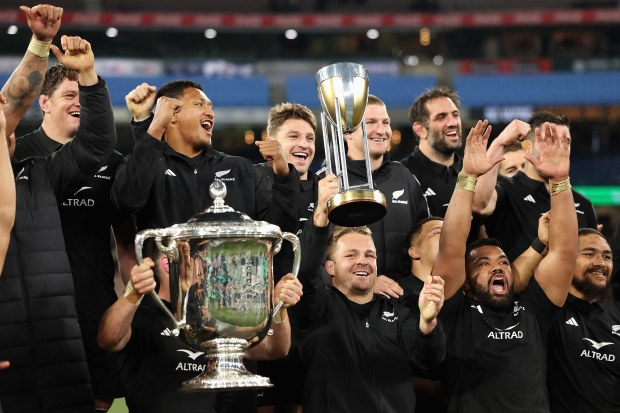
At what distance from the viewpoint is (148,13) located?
22094mm

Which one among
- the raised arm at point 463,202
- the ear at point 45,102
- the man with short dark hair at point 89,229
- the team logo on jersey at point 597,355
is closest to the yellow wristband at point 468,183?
the raised arm at point 463,202

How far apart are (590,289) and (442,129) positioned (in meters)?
1.27

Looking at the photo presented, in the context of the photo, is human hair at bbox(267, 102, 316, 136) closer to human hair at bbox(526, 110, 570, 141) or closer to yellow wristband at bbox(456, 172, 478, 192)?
yellow wristband at bbox(456, 172, 478, 192)

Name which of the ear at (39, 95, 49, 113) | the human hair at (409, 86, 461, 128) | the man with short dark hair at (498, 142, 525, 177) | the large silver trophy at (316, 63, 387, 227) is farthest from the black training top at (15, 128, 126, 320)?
the man with short dark hair at (498, 142, 525, 177)

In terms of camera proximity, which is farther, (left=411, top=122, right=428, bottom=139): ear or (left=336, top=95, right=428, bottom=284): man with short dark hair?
(left=411, top=122, right=428, bottom=139): ear

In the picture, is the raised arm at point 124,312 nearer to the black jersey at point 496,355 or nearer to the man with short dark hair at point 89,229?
the man with short dark hair at point 89,229

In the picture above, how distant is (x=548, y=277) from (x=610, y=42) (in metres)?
19.4

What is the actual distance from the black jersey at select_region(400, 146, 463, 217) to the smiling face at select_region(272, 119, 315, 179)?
793 mm

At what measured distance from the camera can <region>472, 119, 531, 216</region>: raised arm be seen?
4422 millimetres

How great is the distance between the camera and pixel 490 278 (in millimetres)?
4488

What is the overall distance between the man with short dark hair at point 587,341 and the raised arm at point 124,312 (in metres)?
2.45

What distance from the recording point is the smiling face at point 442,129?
5305 millimetres

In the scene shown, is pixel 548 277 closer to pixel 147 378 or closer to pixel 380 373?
pixel 380 373

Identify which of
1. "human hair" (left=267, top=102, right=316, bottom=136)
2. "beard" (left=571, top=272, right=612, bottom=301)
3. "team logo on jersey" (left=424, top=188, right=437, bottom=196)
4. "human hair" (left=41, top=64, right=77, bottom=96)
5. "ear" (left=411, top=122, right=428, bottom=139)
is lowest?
"beard" (left=571, top=272, right=612, bottom=301)
